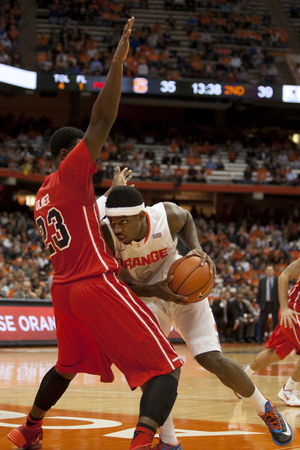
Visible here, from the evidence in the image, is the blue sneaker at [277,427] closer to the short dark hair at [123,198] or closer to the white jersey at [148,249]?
the white jersey at [148,249]

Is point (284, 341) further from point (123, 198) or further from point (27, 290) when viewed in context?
point (27, 290)

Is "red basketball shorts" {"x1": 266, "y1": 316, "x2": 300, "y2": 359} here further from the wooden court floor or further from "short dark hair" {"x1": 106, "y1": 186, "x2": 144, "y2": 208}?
"short dark hair" {"x1": 106, "y1": 186, "x2": 144, "y2": 208}

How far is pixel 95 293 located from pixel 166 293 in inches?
22.4

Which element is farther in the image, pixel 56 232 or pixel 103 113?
pixel 56 232

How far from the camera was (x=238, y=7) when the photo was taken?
28234 mm

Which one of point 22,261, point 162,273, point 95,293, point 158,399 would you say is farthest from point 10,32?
point 158,399

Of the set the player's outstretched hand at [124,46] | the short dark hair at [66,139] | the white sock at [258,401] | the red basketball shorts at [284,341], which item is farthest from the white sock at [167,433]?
the red basketball shorts at [284,341]

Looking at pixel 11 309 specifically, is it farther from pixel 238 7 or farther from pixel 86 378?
pixel 238 7

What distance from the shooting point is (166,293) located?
3.65 meters

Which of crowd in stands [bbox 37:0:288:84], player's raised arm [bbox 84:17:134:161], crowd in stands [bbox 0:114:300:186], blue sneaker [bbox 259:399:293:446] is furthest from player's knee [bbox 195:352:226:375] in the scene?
crowd in stands [bbox 37:0:288:84]

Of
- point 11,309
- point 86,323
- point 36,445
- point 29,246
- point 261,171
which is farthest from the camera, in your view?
point 261,171

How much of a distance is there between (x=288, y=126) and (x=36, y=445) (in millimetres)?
26969

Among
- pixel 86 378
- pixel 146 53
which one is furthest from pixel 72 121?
pixel 86 378

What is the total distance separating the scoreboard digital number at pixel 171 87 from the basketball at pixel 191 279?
63.8ft
